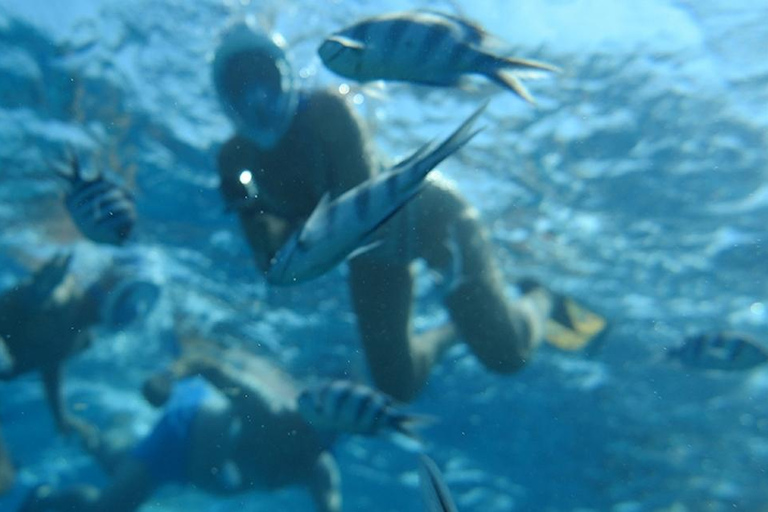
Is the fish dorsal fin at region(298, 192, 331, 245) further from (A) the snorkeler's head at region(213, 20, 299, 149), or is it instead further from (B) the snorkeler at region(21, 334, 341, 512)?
(B) the snorkeler at region(21, 334, 341, 512)

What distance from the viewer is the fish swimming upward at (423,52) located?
8.32 ft

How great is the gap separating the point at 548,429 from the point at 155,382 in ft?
47.0

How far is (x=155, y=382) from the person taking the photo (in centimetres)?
1179

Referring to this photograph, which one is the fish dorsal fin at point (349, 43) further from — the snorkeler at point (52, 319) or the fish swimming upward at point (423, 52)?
the snorkeler at point (52, 319)

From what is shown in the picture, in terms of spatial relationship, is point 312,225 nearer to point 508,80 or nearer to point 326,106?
point 508,80

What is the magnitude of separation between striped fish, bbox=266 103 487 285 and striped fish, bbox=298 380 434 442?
1.87 m

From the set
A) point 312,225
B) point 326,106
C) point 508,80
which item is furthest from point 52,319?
point 508,80

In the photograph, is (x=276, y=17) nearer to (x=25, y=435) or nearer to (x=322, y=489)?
(x=322, y=489)

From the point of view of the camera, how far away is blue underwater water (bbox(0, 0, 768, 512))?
26.2ft

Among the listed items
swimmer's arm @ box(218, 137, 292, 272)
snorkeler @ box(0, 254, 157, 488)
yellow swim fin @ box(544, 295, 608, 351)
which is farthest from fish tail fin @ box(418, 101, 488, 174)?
yellow swim fin @ box(544, 295, 608, 351)

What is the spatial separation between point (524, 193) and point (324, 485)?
332 inches

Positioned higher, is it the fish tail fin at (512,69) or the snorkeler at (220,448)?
the fish tail fin at (512,69)

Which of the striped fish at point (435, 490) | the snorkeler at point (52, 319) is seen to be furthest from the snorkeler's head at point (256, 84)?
the snorkeler at point (52, 319)

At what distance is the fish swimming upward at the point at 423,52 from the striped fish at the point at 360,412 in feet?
8.43
